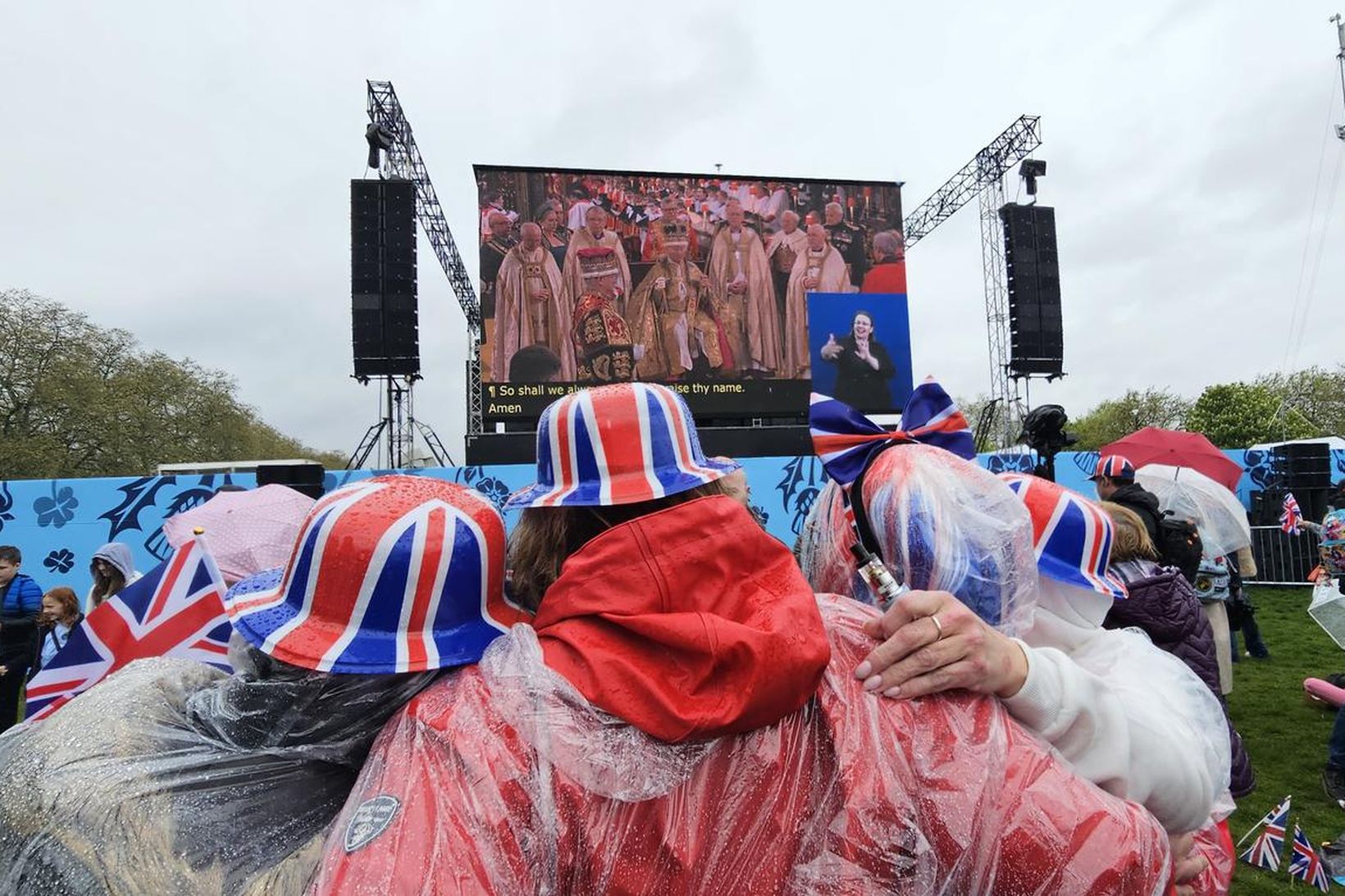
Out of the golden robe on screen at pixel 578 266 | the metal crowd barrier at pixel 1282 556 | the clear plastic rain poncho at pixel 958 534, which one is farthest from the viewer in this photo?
the golden robe on screen at pixel 578 266

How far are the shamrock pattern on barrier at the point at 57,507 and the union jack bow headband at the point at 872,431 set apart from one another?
10.7m

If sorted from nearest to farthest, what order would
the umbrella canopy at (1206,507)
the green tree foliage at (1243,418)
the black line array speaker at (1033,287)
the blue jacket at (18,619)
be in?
1. the umbrella canopy at (1206,507)
2. the blue jacket at (18,619)
3. the black line array speaker at (1033,287)
4. the green tree foliage at (1243,418)

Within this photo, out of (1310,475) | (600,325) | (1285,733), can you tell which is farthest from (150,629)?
(600,325)

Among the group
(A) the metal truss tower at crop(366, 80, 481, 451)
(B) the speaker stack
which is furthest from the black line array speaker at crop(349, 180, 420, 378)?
(B) the speaker stack

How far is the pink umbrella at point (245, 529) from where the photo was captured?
84.4 inches

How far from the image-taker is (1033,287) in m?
15.9

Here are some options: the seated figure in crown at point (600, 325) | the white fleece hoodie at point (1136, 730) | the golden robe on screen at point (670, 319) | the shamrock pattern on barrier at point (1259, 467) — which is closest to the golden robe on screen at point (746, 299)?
the golden robe on screen at point (670, 319)

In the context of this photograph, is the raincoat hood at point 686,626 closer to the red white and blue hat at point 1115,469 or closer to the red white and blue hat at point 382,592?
the red white and blue hat at point 382,592

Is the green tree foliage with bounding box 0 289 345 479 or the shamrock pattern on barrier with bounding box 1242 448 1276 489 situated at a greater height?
the green tree foliage with bounding box 0 289 345 479

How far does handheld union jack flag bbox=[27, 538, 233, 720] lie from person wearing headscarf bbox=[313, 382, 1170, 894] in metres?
0.97

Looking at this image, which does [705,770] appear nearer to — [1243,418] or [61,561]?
[61,561]

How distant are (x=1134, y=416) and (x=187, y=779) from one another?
40.6 m

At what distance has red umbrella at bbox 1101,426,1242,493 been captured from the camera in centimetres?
445

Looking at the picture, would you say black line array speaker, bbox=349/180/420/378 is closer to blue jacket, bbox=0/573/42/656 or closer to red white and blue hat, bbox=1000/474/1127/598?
blue jacket, bbox=0/573/42/656
